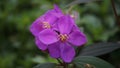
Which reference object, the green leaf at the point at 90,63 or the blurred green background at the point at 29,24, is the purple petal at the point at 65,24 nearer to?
the green leaf at the point at 90,63

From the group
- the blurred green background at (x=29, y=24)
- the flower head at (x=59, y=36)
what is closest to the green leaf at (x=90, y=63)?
the flower head at (x=59, y=36)

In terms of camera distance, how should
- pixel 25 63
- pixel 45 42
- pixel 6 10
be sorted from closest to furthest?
pixel 45 42 < pixel 25 63 < pixel 6 10

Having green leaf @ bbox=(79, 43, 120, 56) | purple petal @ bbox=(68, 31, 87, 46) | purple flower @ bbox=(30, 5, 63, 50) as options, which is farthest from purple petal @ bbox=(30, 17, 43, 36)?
green leaf @ bbox=(79, 43, 120, 56)

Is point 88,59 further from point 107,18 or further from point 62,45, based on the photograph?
point 107,18

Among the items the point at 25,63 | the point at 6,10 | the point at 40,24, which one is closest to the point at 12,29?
the point at 6,10

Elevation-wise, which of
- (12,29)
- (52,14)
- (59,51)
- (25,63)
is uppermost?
(52,14)

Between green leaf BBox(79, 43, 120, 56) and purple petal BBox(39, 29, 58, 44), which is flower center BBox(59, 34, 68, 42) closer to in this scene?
purple petal BBox(39, 29, 58, 44)

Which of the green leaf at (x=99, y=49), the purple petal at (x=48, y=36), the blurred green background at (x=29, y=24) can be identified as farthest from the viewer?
the blurred green background at (x=29, y=24)
